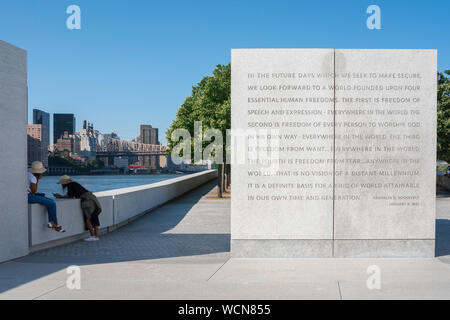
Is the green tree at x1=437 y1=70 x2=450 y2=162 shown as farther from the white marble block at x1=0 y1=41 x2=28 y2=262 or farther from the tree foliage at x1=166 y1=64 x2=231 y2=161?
the white marble block at x1=0 y1=41 x2=28 y2=262

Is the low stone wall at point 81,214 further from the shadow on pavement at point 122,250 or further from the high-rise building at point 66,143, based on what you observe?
the high-rise building at point 66,143

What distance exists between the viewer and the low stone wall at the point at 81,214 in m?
8.94

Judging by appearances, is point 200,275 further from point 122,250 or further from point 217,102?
point 217,102

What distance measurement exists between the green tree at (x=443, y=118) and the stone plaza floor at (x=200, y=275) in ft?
64.4

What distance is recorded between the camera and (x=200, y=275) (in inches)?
269

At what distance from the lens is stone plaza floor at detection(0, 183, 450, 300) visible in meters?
5.78

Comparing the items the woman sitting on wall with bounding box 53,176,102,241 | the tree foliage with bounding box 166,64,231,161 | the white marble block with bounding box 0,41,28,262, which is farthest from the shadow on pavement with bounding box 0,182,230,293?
the tree foliage with bounding box 166,64,231,161

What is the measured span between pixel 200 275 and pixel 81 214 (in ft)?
15.6

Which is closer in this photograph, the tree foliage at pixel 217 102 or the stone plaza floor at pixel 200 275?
the stone plaza floor at pixel 200 275

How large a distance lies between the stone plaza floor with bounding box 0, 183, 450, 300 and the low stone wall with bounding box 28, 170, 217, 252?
0.26m

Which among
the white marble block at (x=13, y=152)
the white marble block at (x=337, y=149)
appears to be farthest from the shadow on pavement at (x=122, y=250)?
the white marble block at (x=337, y=149)
